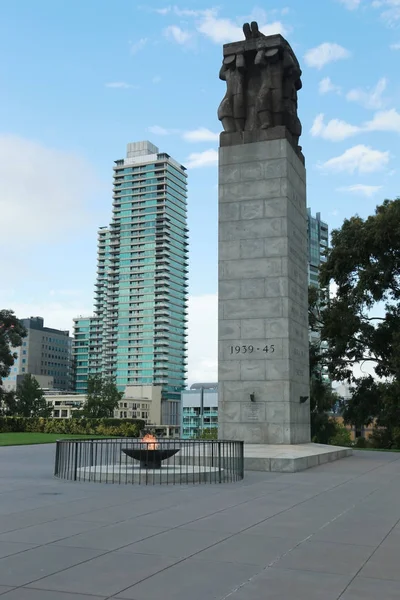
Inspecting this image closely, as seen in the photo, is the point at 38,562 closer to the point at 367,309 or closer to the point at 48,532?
the point at 48,532

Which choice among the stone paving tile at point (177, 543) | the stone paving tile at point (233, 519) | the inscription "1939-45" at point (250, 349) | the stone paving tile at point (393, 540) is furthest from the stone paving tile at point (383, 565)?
the inscription "1939-45" at point (250, 349)

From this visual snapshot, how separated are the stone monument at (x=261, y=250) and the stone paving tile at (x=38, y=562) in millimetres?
19832

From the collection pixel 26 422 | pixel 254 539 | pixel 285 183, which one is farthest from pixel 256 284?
pixel 26 422

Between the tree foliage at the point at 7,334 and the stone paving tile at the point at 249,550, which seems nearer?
the stone paving tile at the point at 249,550

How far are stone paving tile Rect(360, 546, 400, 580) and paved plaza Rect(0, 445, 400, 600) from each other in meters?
0.01

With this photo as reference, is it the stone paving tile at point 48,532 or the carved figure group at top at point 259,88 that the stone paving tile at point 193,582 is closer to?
the stone paving tile at point 48,532

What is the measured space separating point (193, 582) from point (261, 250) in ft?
74.2

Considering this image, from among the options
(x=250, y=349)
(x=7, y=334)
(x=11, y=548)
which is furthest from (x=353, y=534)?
(x=7, y=334)

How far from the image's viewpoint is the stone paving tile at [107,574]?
6605 millimetres

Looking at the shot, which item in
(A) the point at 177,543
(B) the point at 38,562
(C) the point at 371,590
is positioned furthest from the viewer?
(A) the point at 177,543

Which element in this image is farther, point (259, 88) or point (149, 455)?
point (259, 88)

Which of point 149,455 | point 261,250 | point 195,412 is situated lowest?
point 195,412

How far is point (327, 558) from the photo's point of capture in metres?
8.19

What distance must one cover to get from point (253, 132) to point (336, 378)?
1971 centimetres
